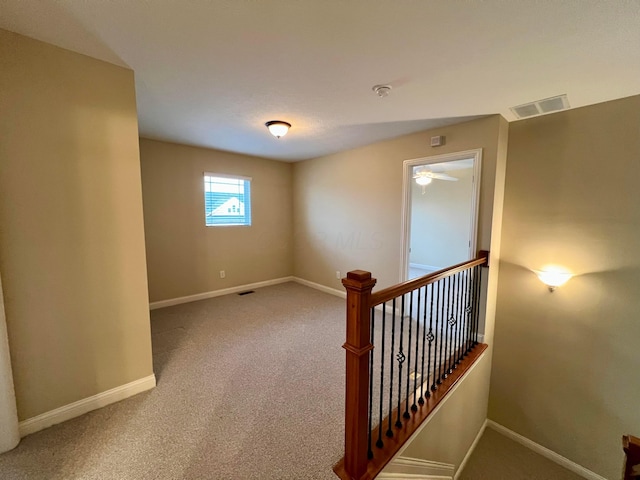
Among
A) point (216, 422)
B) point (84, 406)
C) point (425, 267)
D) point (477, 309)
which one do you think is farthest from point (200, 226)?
point (425, 267)

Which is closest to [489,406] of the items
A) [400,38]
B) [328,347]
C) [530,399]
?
[530,399]

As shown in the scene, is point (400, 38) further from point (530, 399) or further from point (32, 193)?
point (530, 399)

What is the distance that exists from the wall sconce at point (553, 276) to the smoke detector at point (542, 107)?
1570 millimetres

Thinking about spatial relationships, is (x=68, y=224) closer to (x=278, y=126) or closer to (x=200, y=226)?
(x=278, y=126)

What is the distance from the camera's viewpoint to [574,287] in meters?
2.62

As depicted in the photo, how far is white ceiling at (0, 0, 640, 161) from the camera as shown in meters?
1.30

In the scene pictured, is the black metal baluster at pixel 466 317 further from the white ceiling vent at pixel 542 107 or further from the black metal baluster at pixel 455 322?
the white ceiling vent at pixel 542 107

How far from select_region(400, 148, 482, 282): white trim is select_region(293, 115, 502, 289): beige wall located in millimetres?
51

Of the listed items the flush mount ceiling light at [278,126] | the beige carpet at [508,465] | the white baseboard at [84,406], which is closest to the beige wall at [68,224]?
the white baseboard at [84,406]

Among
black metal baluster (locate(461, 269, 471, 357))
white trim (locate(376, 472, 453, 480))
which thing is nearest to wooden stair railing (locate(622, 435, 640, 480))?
white trim (locate(376, 472, 453, 480))

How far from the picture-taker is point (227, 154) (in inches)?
172

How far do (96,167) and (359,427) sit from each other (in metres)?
2.29

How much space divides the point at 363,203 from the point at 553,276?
7.82 feet

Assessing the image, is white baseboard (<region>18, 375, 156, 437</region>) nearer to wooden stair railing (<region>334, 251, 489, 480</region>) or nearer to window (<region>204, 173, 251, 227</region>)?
wooden stair railing (<region>334, 251, 489, 480</region>)
